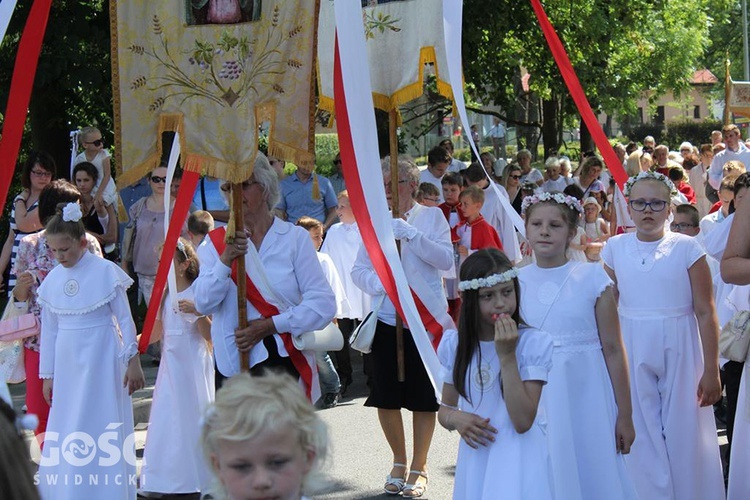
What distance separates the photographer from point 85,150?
12219 mm

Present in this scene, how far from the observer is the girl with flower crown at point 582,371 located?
5.47 meters

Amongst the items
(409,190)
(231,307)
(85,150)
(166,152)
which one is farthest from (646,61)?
(231,307)

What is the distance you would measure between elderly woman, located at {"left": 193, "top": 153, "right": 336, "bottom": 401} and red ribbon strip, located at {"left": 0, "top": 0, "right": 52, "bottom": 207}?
1111mm

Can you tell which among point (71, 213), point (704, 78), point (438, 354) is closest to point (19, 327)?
point (71, 213)

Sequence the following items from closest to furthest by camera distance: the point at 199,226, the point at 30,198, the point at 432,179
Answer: the point at 199,226
the point at 30,198
the point at 432,179

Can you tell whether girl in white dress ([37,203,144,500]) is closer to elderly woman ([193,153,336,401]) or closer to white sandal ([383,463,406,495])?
elderly woman ([193,153,336,401])

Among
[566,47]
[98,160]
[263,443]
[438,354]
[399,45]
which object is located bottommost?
[438,354]

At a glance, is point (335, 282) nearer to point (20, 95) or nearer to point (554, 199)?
point (554, 199)

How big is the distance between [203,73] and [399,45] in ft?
7.01

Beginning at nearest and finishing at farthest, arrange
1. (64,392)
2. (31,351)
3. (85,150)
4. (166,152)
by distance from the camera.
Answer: (64,392)
(31,351)
(85,150)
(166,152)

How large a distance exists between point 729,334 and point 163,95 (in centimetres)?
315

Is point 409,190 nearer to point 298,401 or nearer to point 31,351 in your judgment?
point 31,351

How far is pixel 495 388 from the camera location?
4.58 m

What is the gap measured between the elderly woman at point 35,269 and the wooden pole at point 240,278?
1.96 metres
